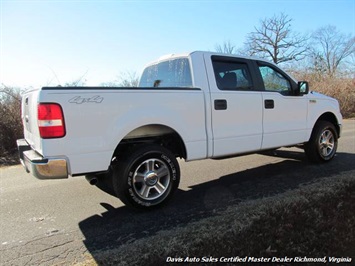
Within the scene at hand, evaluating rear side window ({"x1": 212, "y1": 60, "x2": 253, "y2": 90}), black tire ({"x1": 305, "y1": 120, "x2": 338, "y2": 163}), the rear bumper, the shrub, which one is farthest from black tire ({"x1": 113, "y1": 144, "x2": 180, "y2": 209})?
the shrub

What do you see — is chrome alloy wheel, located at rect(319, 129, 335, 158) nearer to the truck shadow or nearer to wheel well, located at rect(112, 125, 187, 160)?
the truck shadow

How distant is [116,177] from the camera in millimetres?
3805

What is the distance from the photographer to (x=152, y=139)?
425cm

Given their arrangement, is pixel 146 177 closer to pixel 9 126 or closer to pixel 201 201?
pixel 201 201

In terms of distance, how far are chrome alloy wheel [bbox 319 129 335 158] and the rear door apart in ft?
5.95

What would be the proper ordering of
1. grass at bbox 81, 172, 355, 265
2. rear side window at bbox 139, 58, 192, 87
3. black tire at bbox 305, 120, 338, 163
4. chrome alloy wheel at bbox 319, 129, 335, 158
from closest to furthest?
grass at bbox 81, 172, 355, 265, rear side window at bbox 139, 58, 192, 87, black tire at bbox 305, 120, 338, 163, chrome alloy wheel at bbox 319, 129, 335, 158

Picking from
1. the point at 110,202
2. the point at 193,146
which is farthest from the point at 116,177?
the point at 193,146

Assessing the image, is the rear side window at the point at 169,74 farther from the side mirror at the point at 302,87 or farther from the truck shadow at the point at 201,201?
the side mirror at the point at 302,87

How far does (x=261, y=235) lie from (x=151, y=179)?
62.1 inches

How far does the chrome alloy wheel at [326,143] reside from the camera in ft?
19.8

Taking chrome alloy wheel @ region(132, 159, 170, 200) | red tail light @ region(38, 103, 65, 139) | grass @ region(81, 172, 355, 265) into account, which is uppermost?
red tail light @ region(38, 103, 65, 139)

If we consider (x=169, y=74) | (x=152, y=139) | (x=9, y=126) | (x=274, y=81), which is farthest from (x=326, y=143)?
(x=9, y=126)

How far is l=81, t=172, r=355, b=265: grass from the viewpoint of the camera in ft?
8.87

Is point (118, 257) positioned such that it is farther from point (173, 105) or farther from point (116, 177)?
point (173, 105)
